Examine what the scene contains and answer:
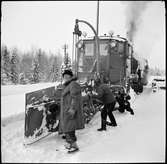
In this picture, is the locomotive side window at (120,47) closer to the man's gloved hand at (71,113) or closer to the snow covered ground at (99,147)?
the snow covered ground at (99,147)

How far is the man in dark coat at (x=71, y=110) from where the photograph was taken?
455cm

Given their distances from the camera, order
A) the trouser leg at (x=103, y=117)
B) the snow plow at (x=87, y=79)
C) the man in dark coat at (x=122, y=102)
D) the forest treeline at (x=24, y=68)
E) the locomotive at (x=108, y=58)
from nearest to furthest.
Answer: the snow plow at (x=87, y=79) → the trouser leg at (x=103, y=117) → the forest treeline at (x=24, y=68) → the man in dark coat at (x=122, y=102) → the locomotive at (x=108, y=58)

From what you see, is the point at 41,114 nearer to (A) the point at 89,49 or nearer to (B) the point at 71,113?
(B) the point at 71,113

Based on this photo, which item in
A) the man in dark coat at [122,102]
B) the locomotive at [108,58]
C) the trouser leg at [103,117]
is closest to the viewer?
the trouser leg at [103,117]

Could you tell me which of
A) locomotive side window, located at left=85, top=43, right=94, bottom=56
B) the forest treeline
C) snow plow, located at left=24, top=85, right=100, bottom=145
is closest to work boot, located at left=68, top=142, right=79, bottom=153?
snow plow, located at left=24, top=85, right=100, bottom=145

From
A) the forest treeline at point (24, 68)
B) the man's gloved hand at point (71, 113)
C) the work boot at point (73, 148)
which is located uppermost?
the forest treeline at point (24, 68)

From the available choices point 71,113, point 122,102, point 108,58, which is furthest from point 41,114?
point 108,58

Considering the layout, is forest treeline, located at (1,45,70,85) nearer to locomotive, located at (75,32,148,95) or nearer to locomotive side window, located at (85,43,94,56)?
locomotive, located at (75,32,148,95)

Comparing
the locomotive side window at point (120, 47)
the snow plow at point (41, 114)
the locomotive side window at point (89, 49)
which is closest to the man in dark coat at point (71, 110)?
the snow plow at point (41, 114)

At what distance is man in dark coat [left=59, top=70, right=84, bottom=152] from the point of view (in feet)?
14.9

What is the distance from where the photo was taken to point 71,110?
14.9ft

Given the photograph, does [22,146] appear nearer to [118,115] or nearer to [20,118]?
[20,118]

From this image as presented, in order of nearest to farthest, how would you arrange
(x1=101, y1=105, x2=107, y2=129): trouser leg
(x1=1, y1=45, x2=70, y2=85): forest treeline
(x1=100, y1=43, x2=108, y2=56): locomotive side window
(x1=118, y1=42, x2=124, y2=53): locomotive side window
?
1. (x1=101, y1=105, x2=107, y2=129): trouser leg
2. (x1=1, y1=45, x2=70, y2=85): forest treeline
3. (x1=100, y1=43, x2=108, y2=56): locomotive side window
4. (x1=118, y1=42, x2=124, y2=53): locomotive side window

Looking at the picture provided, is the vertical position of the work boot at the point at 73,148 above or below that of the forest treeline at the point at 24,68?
below
